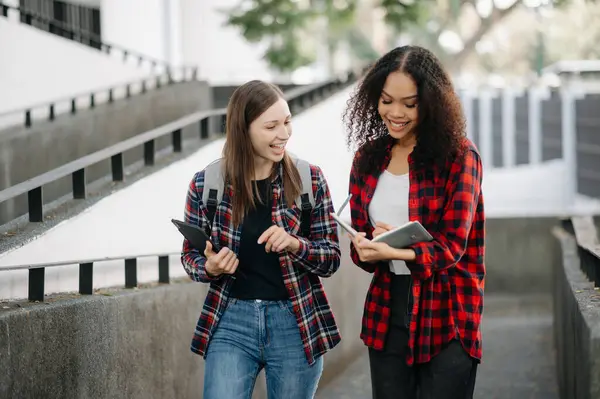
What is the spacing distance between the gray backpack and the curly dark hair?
26cm

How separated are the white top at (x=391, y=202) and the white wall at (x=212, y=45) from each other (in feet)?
88.8

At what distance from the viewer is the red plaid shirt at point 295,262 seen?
181 inches

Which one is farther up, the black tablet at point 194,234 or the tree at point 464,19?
the tree at point 464,19

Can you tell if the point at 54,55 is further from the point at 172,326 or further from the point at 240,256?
the point at 240,256

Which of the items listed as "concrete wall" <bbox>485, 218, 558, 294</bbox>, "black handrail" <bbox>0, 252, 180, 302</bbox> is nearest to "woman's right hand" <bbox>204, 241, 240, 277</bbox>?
"black handrail" <bbox>0, 252, 180, 302</bbox>

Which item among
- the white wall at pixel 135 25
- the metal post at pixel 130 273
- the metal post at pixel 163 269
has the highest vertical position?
the white wall at pixel 135 25

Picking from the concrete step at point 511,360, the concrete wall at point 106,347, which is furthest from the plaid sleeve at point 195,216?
the concrete step at point 511,360

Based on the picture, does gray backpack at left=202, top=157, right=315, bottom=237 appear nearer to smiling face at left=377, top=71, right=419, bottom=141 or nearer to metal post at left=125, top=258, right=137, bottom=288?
smiling face at left=377, top=71, right=419, bottom=141

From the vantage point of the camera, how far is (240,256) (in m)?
4.62

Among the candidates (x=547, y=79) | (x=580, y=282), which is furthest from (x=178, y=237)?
(x=547, y=79)

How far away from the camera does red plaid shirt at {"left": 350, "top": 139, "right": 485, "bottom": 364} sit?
4324mm

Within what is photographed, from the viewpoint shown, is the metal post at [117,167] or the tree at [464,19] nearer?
the metal post at [117,167]

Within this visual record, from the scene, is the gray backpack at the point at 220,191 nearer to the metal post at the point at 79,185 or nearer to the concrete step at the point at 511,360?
the metal post at the point at 79,185

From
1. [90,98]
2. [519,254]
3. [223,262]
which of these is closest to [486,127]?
[519,254]
